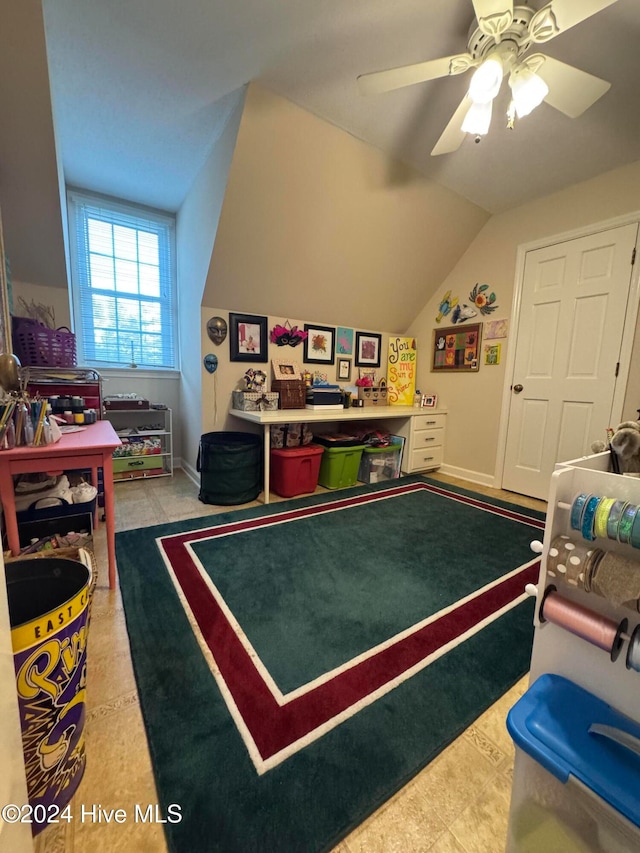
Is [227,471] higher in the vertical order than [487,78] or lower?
lower

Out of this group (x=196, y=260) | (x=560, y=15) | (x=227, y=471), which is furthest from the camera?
(x=196, y=260)

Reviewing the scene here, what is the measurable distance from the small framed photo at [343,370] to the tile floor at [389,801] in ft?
9.49

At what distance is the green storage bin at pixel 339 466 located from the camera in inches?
118

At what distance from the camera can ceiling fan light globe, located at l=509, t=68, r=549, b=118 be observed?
131 cm

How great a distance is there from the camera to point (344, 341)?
359 cm

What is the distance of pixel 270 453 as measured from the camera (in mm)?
2844

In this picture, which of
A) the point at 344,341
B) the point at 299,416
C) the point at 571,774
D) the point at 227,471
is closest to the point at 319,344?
the point at 344,341

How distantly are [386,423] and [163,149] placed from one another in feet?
9.87

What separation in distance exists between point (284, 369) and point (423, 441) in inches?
63.7

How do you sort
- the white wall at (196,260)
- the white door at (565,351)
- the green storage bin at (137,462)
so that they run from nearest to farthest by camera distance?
the white wall at (196,260) → the white door at (565,351) → the green storage bin at (137,462)

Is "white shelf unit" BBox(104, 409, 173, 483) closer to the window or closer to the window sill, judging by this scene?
the window sill

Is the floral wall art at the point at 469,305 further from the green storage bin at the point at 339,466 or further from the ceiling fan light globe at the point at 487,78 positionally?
the ceiling fan light globe at the point at 487,78

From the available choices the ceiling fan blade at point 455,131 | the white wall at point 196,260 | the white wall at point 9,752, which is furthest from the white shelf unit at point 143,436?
the ceiling fan blade at point 455,131

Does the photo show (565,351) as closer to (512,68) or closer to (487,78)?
(512,68)
